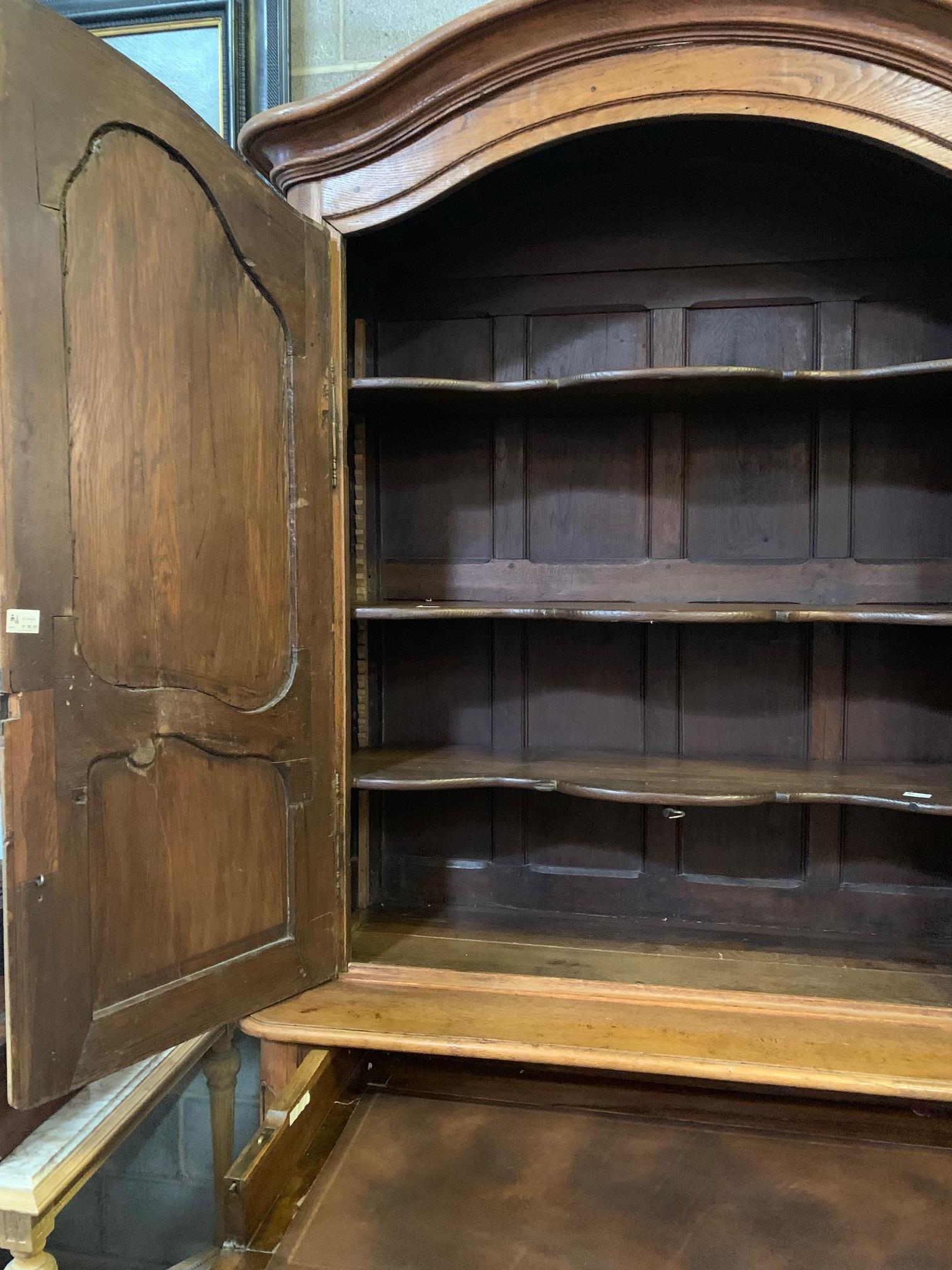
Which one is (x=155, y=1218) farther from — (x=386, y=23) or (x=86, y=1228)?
(x=386, y=23)

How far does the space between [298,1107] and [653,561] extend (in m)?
1.21

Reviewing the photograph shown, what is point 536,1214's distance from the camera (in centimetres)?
115

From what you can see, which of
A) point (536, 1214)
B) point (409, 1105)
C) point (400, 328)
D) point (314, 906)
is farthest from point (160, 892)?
point (400, 328)

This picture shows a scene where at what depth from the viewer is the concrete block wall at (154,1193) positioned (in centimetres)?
226

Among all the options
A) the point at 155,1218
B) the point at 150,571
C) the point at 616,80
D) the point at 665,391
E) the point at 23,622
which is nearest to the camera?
the point at 23,622

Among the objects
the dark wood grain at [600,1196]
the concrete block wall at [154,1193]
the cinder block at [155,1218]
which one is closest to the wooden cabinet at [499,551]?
the dark wood grain at [600,1196]

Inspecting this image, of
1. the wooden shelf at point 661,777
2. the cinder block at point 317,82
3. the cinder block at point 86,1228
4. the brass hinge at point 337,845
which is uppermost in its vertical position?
the cinder block at point 317,82

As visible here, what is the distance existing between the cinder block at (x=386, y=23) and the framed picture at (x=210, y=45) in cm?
14

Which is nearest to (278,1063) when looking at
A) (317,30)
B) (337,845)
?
(337,845)

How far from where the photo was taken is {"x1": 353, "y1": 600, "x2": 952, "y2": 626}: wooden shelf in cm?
146

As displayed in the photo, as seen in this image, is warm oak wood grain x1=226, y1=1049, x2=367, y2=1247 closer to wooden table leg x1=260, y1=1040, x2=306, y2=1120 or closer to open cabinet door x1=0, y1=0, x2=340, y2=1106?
wooden table leg x1=260, y1=1040, x2=306, y2=1120

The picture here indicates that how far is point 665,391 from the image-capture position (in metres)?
1.60

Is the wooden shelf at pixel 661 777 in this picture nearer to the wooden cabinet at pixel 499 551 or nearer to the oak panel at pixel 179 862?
the wooden cabinet at pixel 499 551

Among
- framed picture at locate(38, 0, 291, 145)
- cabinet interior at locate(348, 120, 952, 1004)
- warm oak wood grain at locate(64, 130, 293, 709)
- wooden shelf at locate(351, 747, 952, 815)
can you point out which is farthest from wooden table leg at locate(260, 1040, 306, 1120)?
framed picture at locate(38, 0, 291, 145)
